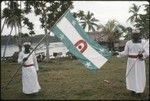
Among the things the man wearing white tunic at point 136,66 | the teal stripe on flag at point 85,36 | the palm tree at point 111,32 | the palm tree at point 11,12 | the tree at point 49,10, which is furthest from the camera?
the palm tree at point 111,32

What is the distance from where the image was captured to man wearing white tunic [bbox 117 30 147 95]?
10.6 m

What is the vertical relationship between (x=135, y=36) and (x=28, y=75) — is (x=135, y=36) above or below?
above

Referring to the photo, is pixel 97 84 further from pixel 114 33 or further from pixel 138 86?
pixel 114 33

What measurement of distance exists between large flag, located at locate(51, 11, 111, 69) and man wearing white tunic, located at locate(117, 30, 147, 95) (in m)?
Result: 1.62

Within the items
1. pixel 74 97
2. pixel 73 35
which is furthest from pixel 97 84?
pixel 73 35

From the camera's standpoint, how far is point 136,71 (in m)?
10.8

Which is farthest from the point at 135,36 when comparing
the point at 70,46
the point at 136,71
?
the point at 70,46

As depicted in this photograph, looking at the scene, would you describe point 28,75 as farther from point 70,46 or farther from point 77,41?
point 77,41

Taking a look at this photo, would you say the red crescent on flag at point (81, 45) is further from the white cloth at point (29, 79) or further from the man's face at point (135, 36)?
the white cloth at point (29, 79)

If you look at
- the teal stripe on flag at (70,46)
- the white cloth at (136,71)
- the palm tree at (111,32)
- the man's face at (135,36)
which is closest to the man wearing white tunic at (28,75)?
the teal stripe on flag at (70,46)

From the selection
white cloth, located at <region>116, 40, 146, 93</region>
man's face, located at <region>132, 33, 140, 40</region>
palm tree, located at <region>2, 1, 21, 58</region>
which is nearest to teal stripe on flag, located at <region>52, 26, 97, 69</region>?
white cloth, located at <region>116, 40, 146, 93</region>

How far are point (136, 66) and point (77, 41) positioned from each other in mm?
2509

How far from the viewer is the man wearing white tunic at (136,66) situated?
10.6m

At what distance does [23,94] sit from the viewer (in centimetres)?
1192
